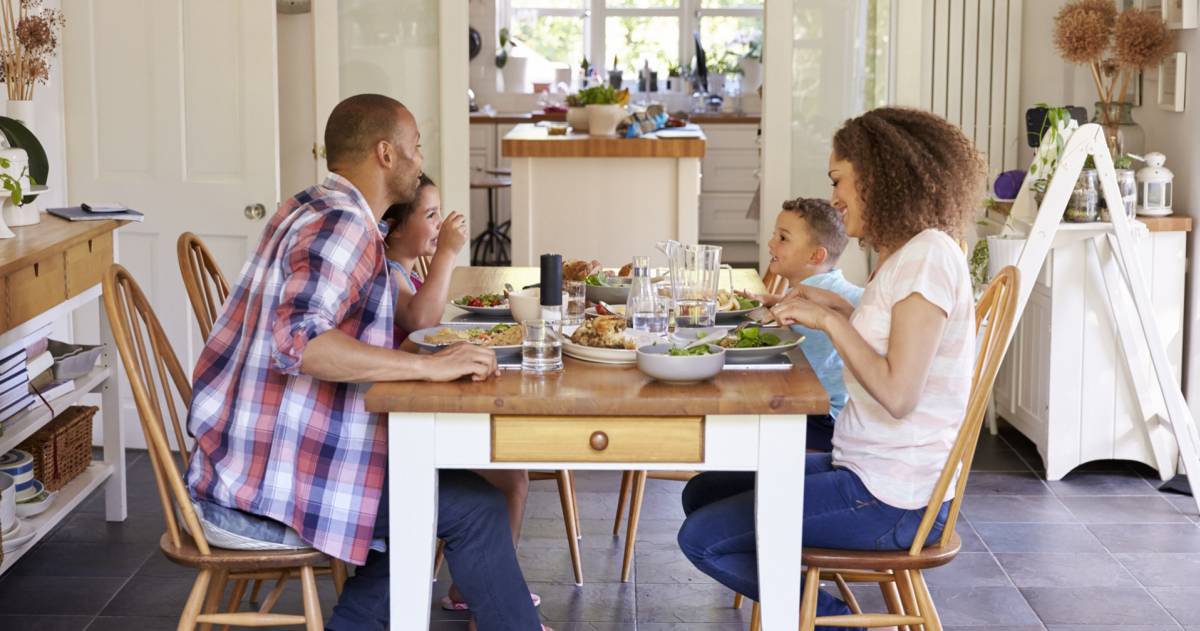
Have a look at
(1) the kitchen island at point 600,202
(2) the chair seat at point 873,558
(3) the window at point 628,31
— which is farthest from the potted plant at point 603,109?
(3) the window at point 628,31

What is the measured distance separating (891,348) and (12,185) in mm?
2043

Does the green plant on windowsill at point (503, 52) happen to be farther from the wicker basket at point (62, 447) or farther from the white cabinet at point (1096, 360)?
the wicker basket at point (62, 447)

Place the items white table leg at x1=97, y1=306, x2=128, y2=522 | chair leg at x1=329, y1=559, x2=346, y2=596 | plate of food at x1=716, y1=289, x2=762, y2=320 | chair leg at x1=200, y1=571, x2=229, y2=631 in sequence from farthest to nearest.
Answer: white table leg at x1=97, y1=306, x2=128, y2=522 → plate of food at x1=716, y1=289, x2=762, y2=320 → chair leg at x1=329, y1=559, x2=346, y2=596 → chair leg at x1=200, y1=571, x2=229, y2=631

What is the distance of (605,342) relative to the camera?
2.45m

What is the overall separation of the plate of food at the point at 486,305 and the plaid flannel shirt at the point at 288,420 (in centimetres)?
50

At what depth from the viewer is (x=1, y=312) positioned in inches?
115

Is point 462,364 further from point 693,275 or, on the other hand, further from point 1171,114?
point 1171,114

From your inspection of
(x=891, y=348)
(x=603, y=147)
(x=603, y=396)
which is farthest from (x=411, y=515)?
(x=603, y=147)

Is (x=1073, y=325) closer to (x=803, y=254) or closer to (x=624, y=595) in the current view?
(x=803, y=254)

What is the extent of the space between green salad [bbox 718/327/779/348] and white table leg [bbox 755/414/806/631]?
12.9 inches

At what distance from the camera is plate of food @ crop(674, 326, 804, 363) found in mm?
2414

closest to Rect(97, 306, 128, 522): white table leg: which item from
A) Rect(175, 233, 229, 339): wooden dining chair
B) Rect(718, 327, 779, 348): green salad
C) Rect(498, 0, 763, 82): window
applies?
Rect(175, 233, 229, 339): wooden dining chair

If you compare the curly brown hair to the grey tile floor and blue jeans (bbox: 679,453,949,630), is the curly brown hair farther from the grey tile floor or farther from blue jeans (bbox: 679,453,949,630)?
the grey tile floor

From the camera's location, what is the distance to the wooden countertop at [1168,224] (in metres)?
4.10
